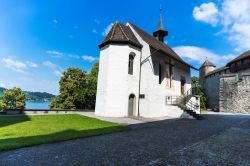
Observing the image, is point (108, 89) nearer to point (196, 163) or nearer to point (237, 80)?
point (196, 163)

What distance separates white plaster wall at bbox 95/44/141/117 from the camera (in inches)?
645

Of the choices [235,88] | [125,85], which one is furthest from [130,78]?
[235,88]

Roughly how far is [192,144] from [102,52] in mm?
13490

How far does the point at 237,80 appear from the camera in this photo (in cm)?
2984

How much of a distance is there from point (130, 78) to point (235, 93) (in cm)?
2216

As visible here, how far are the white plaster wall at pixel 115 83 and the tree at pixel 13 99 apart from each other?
945 inches

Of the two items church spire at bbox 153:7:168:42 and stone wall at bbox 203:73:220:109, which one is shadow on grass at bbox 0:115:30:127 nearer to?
church spire at bbox 153:7:168:42

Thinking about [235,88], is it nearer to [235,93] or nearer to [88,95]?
[235,93]

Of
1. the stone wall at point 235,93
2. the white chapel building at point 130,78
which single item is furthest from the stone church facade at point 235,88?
the white chapel building at point 130,78

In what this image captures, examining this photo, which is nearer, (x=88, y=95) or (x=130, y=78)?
(x=130, y=78)

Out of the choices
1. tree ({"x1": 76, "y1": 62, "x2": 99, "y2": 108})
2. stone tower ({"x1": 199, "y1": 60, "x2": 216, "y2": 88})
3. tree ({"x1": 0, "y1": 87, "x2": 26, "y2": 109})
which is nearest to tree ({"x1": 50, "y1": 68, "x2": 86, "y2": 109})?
tree ({"x1": 76, "y1": 62, "x2": 99, "y2": 108})

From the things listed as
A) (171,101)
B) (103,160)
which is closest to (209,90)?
(171,101)

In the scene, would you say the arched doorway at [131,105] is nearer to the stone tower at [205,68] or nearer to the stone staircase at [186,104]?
the stone staircase at [186,104]

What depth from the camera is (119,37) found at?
17.6 metres
